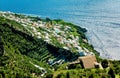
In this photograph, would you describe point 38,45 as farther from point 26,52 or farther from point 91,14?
point 91,14

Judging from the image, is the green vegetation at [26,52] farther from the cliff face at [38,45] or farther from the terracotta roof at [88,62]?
the terracotta roof at [88,62]

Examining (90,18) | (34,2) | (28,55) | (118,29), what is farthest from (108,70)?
(34,2)

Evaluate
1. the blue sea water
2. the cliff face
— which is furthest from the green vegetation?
the blue sea water

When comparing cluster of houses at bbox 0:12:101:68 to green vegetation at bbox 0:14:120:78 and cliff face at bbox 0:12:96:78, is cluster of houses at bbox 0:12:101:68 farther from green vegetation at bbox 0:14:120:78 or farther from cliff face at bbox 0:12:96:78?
green vegetation at bbox 0:14:120:78

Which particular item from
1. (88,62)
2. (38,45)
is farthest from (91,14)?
(88,62)

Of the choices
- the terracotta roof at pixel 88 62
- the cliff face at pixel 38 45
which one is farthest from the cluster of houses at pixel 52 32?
the terracotta roof at pixel 88 62

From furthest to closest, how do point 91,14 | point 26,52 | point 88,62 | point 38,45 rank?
point 91,14, point 38,45, point 26,52, point 88,62

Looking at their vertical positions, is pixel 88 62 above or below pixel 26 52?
above

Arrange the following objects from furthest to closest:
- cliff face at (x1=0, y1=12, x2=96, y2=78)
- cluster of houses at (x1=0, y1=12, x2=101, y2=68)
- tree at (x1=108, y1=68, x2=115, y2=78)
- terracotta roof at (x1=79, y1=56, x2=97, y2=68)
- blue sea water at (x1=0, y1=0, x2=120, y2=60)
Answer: blue sea water at (x1=0, y1=0, x2=120, y2=60), cluster of houses at (x1=0, y1=12, x2=101, y2=68), cliff face at (x1=0, y1=12, x2=96, y2=78), terracotta roof at (x1=79, y1=56, x2=97, y2=68), tree at (x1=108, y1=68, x2=115, y2=78)

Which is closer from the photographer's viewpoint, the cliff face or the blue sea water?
the cliff face
